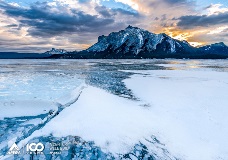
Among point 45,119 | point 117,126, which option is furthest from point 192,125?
point 45,119

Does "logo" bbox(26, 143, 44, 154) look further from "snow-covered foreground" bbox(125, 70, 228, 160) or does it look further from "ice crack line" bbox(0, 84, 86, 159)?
"snow-covered foreground" bbox(125, 70, 228, 160)

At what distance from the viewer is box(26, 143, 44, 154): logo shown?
18.6 feet

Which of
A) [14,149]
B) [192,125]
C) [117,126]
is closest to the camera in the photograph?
[14,149]

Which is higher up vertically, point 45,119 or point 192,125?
point 45,119

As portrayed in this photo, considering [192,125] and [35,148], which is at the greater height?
[35,148]

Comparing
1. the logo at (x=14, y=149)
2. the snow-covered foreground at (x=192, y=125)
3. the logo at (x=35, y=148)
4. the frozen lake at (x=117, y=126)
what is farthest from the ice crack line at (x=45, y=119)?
the snow-covered foreground at (x=192, y=125)

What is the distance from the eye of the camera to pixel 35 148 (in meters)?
5.81

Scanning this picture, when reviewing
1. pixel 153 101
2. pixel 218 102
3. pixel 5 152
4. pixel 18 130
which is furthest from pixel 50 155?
pixel 218 102

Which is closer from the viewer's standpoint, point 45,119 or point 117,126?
point 117,126

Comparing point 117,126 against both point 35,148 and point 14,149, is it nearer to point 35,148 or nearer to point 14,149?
point 35,148

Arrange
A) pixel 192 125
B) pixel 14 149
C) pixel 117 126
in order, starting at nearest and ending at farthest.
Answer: pixel 14 149, pixel 117 126, pixel 192 125

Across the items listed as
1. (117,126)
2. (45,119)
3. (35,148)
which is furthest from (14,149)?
(117,126)

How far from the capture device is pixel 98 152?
231 inches

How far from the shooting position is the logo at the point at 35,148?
5682 millimetres
